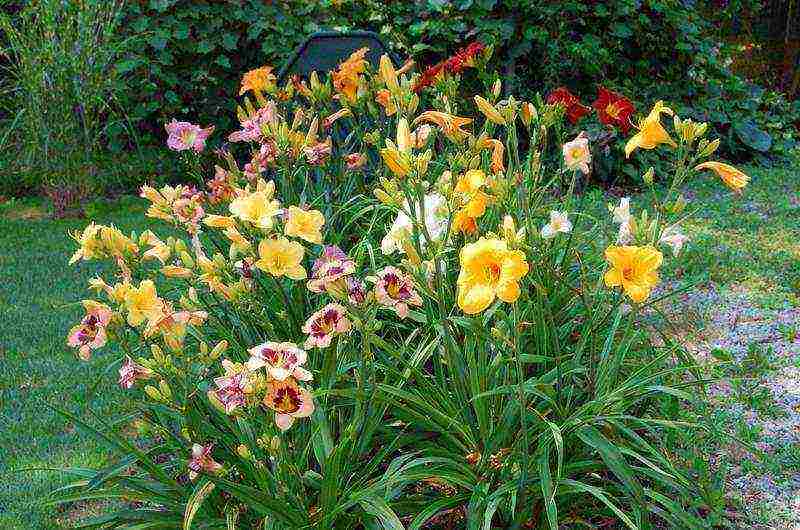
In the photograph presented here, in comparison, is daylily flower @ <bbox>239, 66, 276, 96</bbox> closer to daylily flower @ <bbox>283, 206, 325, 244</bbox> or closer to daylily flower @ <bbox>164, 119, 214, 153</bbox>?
daylily flower @ <bbox>164, 119, 214, 153</bbox>

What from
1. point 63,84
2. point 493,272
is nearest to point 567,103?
point 493,272

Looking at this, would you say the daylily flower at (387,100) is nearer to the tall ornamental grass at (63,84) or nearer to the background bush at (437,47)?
the tall ornamental grass at (63,84)

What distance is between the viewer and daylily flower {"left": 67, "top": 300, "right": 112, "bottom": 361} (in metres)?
1.76

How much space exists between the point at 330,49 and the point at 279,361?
12.0 feet

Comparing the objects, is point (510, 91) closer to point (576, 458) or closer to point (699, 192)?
point (699, 192)


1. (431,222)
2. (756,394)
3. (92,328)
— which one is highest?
(92,328)

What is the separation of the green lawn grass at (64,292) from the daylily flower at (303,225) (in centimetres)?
63

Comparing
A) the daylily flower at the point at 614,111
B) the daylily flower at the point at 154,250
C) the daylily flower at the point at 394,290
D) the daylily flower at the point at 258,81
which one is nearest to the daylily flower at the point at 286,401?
the daylily flower at the point at 394,290

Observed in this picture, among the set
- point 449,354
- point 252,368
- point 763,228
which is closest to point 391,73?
point 449,354

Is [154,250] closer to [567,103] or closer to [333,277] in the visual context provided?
[333,277]

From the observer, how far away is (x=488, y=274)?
169 cm

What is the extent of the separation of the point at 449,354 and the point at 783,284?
8.23ft

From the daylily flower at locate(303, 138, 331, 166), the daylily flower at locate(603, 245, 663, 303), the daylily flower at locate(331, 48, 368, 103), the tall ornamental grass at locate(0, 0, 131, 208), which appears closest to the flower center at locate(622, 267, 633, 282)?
the daylily flower at locate(603, 245, 663, 303)

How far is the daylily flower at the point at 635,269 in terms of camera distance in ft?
5.81
